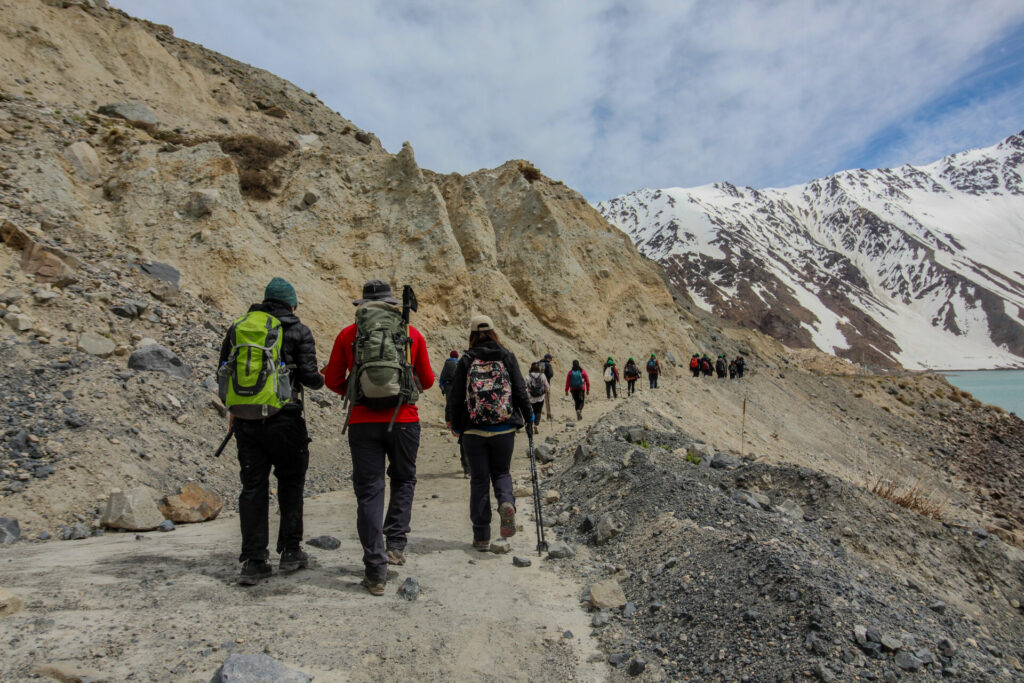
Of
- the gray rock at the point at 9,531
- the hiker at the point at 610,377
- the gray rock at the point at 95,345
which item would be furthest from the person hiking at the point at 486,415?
the hiker at the point at 610,377

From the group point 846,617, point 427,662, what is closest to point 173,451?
point 427,662

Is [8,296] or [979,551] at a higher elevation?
[8,296]

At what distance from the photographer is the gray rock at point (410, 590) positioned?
3.76 meters

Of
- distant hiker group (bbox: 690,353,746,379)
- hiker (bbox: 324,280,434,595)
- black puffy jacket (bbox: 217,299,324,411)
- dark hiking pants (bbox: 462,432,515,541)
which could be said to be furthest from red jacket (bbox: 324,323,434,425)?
distant hiker group (bbox: 690,353,746,379)

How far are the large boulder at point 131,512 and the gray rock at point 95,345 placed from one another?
386cm

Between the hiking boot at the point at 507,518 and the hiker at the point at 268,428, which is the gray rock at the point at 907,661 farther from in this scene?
the hiker at the point at 268,428

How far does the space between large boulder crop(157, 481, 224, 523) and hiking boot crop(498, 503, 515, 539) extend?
3298mm

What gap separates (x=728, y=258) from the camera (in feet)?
529

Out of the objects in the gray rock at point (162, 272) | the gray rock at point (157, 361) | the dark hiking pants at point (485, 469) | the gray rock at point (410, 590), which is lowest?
the gray rock at point (410, 590)

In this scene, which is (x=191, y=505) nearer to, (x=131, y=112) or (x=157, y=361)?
(x=157, y=361)

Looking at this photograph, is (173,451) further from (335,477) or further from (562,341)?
(562,341)

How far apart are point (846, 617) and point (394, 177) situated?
65.2 ft

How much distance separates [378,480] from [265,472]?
2.66ft

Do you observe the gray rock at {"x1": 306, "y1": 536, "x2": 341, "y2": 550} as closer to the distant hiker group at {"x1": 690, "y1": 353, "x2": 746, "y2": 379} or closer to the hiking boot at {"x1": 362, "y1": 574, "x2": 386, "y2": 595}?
the hiking boot at {"x1": 362, "y1": 574, "x2": 386, "y2": 595}
